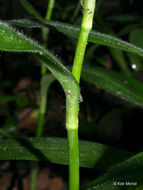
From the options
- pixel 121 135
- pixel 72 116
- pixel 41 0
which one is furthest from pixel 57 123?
pixel 72 116

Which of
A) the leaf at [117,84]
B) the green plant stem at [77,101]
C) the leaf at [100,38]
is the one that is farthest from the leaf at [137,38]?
the green plant stem at [77,101]

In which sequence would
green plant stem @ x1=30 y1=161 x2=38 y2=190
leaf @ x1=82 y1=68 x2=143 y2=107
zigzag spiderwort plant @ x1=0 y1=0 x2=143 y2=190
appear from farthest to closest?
green plant stem @ x1=30 y1=161 x2=38 y2=190 < leaf @ x1=82 y1=68 x2=143 y2=107 < zigzag spiderwort plant @ x1=0 y1=0 x2=143 y2=190

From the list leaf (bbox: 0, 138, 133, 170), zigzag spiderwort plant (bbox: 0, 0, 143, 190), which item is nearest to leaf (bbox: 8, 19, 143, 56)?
zigzag spiderwort plant (bbox: 0, 0, 143, 190)

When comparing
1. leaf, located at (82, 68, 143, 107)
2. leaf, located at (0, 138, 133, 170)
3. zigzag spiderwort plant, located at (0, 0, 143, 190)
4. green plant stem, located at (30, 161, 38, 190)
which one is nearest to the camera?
zigzag spiderwort plant, located at (0, 0, 143, 190)

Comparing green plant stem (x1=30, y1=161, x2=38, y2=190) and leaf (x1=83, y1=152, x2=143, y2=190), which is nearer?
leaf (x1=83, y1=152, x2=143, y2=190)

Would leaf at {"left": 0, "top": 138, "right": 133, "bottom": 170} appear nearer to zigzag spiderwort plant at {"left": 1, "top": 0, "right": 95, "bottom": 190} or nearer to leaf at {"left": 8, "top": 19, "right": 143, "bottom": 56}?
zigzag spiderwort plant at {"left": 1, "top": 0, "right": 95, "bottom": 190}

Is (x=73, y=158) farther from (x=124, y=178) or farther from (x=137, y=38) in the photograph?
(x=137, y=38)

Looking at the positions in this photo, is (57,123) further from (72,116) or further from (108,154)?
(72,116)

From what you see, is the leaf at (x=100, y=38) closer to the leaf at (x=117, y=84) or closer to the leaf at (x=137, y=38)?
the leaf at (x=117, y=84)
